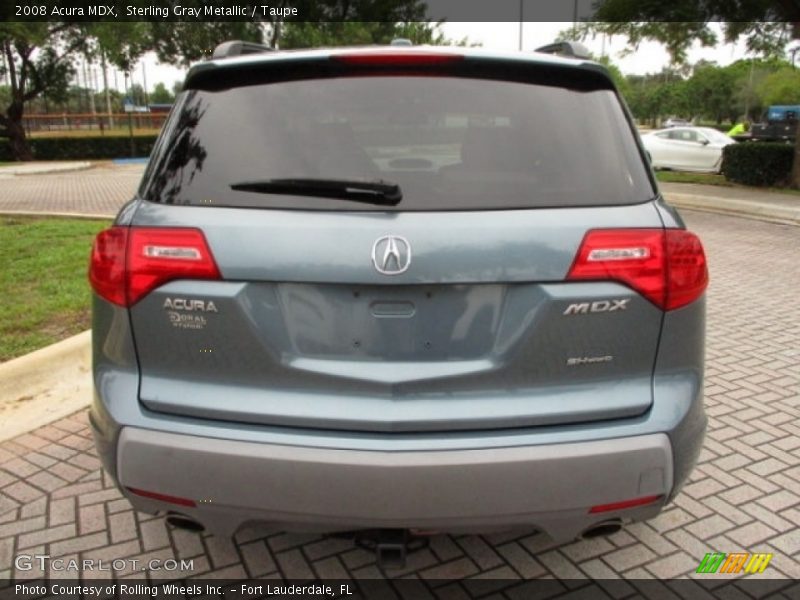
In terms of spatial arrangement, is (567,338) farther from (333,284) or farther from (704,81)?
(704,81)

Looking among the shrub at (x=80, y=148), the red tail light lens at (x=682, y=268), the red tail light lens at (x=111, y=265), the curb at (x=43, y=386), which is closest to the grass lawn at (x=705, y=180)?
the curb at (x=43, y=386)

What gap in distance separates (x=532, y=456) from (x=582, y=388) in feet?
0.86

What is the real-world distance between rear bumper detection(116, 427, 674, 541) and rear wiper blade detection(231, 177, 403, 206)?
0.72m

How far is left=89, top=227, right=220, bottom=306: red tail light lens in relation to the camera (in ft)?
6.43

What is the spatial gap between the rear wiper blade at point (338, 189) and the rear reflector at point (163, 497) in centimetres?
92

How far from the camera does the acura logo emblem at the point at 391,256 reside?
1886mm

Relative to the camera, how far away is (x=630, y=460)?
1936 mm

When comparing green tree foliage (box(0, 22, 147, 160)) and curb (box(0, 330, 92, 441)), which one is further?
green tree foliage (box(0, 22, 147, 160))

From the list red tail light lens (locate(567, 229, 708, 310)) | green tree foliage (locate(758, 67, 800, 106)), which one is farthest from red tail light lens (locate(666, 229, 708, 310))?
green tree foliage (locate(758, 67, 800, 106))

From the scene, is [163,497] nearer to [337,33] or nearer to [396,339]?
[396,339]

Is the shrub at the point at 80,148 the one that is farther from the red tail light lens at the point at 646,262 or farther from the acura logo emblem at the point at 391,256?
the red tail light lens at the point at 646,262

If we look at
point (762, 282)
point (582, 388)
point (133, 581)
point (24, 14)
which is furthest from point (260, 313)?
point (24, 14)

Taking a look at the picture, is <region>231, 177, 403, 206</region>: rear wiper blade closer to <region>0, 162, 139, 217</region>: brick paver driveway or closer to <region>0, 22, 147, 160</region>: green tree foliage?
<region>0, 162, 139, 217</region>: brick paver driveway

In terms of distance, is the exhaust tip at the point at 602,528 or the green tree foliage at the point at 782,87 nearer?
the exhaust tip at the point at 602,528
